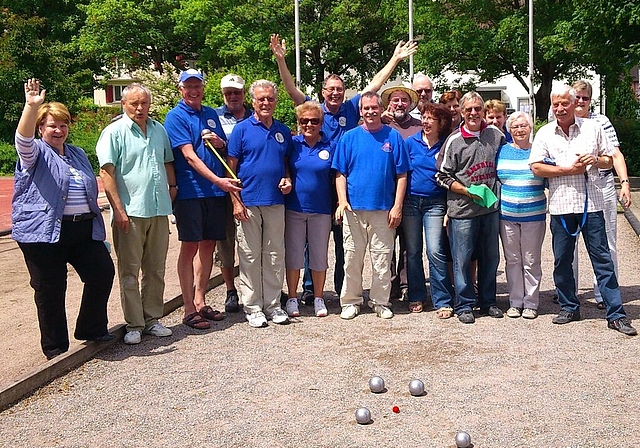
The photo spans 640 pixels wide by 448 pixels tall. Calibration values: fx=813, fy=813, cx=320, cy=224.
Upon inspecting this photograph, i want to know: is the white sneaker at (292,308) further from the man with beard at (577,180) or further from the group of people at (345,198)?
the man with beard at (577,180)

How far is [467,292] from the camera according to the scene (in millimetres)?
7363

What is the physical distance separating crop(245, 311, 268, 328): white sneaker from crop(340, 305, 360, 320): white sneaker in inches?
29.6

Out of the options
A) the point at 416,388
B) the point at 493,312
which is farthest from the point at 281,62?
the point at 416,388

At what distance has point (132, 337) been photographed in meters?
6.72

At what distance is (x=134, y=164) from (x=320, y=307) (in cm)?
229

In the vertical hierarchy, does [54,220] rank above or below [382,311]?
above

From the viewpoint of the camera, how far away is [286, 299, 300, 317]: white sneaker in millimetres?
7613

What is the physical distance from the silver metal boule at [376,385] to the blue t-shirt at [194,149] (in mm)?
2536

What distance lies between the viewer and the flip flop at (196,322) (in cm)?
720

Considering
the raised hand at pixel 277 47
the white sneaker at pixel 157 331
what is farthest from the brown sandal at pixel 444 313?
the raised hand at pixel 277 47

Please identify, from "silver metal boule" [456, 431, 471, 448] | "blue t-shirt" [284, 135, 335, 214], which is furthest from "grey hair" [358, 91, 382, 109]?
"silver metal boule" [456, 431, 471, 448]

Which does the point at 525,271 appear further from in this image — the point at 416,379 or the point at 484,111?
the point at 416,379

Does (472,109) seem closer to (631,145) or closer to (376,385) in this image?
(376,385)

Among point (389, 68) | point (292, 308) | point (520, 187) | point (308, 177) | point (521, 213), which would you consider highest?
point (389, 68)
